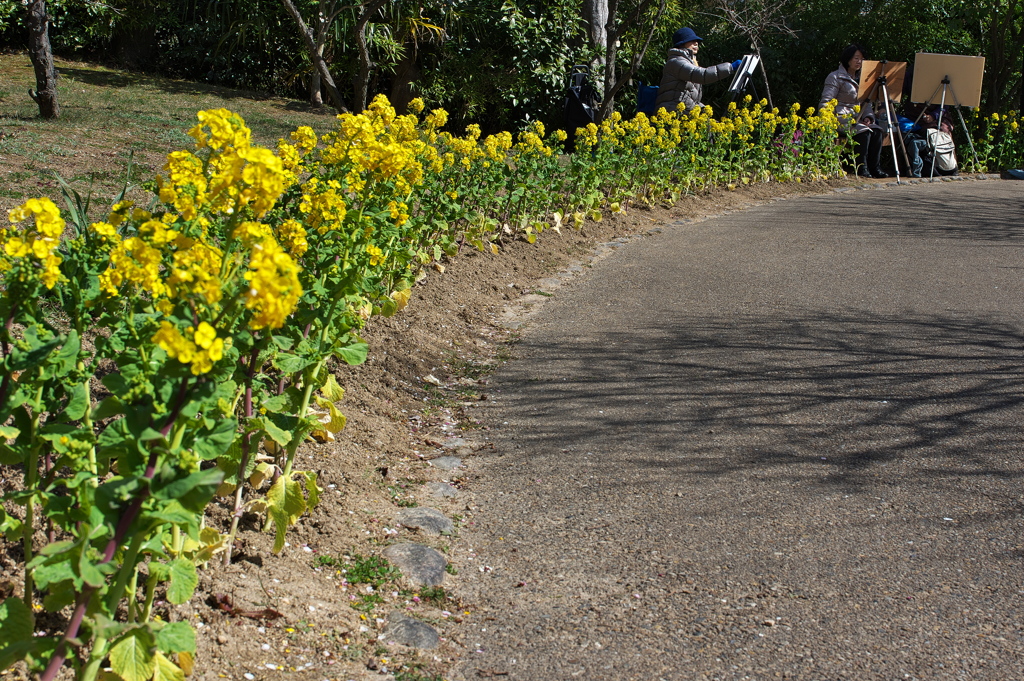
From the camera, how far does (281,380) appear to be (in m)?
3.54

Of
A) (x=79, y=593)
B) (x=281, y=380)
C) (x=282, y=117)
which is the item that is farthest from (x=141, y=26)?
(x=79, y=593)

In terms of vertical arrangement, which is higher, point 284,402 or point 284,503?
point 284,402

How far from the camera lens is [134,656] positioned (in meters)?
2.10

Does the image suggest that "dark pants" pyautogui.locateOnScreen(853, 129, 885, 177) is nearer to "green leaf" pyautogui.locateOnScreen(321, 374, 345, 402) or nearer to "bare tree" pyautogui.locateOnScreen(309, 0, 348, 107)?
"bare tree" pyautogui.locateOnScreen(309, 0, 348, 107)

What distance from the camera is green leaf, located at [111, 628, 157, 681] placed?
81.9 inches

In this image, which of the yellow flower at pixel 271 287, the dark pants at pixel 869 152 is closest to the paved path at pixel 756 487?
the yellow flower at pixel 271 287

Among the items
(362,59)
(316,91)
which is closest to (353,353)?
(362,59)

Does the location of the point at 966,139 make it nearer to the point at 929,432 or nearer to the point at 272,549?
the point at 929,432

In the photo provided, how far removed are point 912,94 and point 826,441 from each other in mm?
11435

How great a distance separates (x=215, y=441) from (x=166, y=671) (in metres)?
0.60

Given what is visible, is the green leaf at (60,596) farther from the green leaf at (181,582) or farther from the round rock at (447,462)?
the round rock at (447,462)

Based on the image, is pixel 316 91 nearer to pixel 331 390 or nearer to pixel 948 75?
pixel 948 75

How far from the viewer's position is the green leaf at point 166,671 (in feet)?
7.34

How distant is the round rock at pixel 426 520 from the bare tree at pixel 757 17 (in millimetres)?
11286
